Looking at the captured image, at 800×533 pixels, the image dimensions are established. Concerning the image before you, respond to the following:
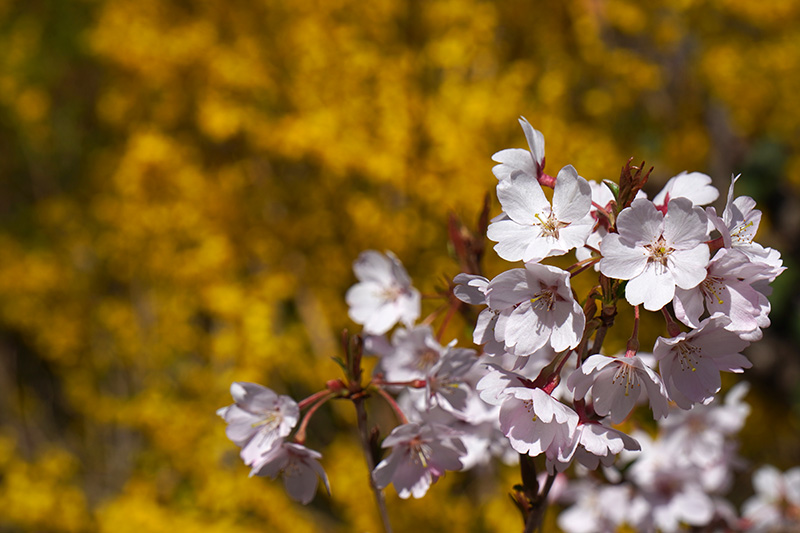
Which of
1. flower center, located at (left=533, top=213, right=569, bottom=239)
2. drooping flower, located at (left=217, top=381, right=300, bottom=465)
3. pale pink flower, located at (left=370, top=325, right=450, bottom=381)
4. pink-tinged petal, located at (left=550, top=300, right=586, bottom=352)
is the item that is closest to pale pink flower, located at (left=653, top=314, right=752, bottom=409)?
pink-tinged petal, located at (left=550, top=300, right=586, bottom=352)

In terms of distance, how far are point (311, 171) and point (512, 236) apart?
3.34 m

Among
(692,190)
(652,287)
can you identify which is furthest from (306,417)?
(692,190)

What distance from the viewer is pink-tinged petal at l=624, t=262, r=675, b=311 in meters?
0.78

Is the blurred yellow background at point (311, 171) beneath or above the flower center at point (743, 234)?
beneath

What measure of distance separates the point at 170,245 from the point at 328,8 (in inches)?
71.3

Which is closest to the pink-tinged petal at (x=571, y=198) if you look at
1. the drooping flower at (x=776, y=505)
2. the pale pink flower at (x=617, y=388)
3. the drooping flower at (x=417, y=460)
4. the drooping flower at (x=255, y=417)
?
the pale pink flower at (x=617, y=388)

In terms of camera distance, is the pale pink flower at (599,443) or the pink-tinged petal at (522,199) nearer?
the pale pink flower at (599,443)

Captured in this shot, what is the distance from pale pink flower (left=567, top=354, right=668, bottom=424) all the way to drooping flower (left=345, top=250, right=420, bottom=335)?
0.54 metres

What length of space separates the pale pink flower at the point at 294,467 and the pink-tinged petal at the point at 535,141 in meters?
0.60

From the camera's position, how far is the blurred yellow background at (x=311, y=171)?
9.89 feet

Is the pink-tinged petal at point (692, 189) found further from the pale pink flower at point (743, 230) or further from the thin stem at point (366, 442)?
the thin stem at point (366, 442)

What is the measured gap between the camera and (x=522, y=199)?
92cm

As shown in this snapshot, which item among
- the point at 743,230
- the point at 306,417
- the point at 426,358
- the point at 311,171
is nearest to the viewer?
the point at 743,230

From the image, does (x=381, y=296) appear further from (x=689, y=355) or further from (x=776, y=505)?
(x=776, y=505)
